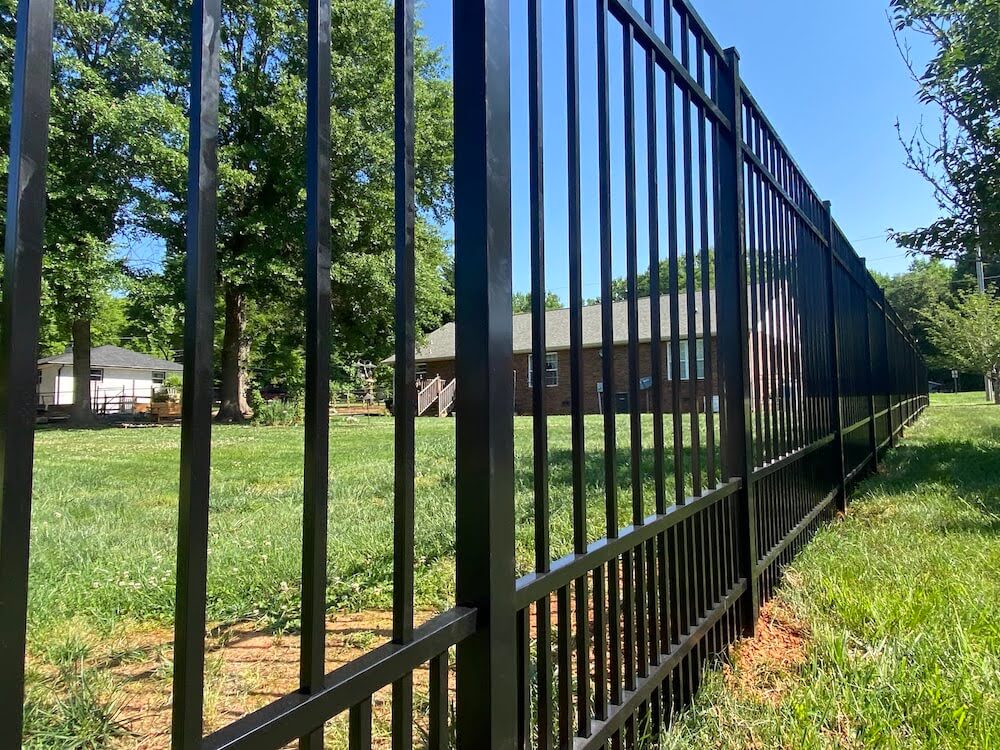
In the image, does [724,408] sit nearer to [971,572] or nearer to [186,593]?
[971,572]

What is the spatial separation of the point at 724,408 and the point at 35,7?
257cm

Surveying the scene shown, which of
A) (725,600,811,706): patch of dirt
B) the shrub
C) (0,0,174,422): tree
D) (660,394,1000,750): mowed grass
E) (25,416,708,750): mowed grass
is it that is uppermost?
(0,0,174,422): tree

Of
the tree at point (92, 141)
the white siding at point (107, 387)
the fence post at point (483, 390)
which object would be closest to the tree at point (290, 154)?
the tree at point (92, 141)

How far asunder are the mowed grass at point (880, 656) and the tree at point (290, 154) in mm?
14331

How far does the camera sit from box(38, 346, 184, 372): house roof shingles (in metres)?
31.7

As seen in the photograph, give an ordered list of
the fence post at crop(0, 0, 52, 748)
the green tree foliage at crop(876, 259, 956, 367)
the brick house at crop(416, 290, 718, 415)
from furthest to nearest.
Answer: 1. the green tree foliage at crop(876, 259, 956, 367)
2. the brick house at crop(416, 290, 718, 415)
3. the fence post at crop(0, 0, 52, 748)

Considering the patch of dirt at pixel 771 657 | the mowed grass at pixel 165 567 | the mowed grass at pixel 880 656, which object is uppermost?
the mowed grass at pixel 165 567

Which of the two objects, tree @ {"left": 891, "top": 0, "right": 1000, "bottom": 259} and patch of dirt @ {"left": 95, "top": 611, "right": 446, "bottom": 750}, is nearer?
patch of dirt @ {"left": 95, "top": 611, "right": 446, "bottom": 750}

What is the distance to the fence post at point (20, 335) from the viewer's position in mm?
530

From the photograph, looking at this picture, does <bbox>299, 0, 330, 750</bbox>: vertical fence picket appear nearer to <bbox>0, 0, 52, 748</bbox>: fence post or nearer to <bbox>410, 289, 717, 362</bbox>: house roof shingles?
<bbox>0, 0, 52, 748</bbox>: fence post

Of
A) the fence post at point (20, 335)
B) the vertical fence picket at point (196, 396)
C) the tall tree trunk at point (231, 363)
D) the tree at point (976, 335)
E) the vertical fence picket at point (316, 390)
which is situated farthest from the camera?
the tree at point (976, 335)

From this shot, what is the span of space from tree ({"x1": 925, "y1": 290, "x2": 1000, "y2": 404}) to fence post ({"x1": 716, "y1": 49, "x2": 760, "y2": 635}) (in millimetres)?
25216

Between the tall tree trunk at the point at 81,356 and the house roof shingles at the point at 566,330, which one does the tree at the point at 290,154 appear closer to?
the tall tree trunk at the point at 81,356

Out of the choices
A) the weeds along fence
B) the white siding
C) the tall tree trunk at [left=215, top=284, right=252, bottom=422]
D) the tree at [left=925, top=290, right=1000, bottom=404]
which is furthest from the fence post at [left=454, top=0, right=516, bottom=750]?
the white siding
